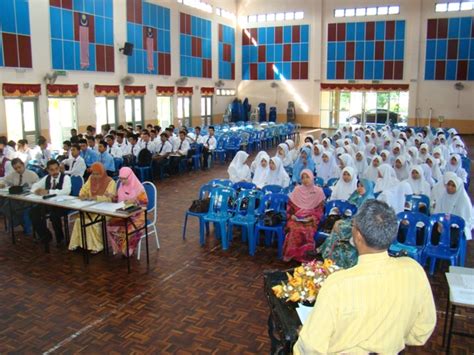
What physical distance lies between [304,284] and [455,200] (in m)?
4.25

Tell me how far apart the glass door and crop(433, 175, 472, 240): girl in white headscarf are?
12.4 m

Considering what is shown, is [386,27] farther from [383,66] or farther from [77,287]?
[77,287]

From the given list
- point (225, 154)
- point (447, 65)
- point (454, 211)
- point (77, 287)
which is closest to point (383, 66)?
point (447, 65)

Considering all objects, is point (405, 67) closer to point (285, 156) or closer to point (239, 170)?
point (285, 156)

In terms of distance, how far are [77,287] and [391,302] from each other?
4.41 metres

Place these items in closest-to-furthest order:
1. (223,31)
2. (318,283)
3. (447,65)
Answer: (318,283) < (447,65) < (223,31)

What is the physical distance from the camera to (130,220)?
20.3 feet

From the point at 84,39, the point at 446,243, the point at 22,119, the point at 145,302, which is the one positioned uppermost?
the point at 84,39

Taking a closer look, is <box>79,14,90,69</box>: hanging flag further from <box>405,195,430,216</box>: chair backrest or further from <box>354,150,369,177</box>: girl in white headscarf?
<box>405,195,430,216</box>: chair backrest

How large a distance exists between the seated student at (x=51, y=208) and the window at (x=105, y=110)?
10438mm

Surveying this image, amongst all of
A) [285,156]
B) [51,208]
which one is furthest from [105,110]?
[51,208]

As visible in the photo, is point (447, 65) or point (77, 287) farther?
point (447, 65)

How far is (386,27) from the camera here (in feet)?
79.3

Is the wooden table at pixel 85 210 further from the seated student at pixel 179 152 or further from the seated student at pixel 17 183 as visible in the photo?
the seated student at pixel 179 152
